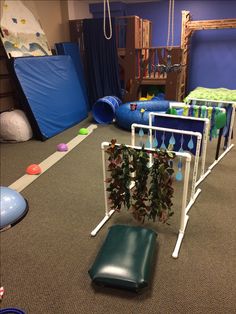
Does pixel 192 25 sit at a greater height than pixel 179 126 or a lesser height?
greater

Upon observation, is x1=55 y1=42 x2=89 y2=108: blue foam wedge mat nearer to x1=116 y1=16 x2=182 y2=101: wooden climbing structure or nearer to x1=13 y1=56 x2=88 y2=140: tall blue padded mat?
x1=13 y1=56 x2=88 y2=140: tall blue padded mat

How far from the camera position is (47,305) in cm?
154

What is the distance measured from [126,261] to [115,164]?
62 cm

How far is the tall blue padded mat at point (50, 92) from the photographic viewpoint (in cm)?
387

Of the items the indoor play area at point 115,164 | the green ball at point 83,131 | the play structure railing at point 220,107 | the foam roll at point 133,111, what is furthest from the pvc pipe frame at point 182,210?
the green ball at point 83,131

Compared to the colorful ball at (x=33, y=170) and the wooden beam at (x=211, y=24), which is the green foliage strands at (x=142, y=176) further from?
the wooden beam at (x=211, y=24)

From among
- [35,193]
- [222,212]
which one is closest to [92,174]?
[35,193]

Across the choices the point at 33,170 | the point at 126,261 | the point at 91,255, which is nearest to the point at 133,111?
the point at 33,170

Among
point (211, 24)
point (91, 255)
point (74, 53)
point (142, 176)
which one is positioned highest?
point (211, 24)

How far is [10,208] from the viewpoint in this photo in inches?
84.6

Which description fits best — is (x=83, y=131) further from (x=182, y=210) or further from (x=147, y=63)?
(x=182, y=210)

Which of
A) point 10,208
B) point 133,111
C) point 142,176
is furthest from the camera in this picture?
point 133,111

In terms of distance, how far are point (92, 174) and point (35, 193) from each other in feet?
2.17

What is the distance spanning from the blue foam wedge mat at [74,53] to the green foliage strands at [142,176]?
381 cm
